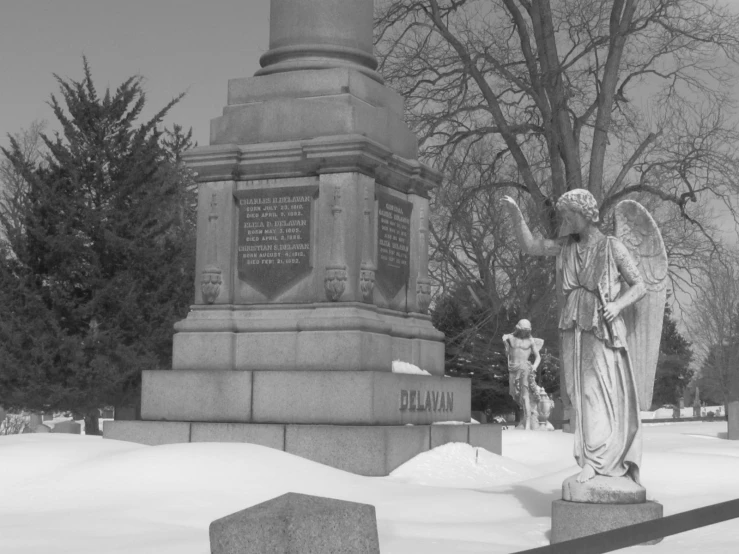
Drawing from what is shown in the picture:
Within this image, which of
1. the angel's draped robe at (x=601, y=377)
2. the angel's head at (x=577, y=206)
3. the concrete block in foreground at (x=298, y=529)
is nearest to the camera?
the concrete block in foreground at (x=298, y=529)

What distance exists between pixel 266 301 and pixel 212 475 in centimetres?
309

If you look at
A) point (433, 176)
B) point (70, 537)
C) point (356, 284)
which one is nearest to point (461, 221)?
point (433, 176)

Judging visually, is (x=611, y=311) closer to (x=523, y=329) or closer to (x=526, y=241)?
(x=526, y=241)

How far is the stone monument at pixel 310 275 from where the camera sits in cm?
1146

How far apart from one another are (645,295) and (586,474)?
4.53 feet

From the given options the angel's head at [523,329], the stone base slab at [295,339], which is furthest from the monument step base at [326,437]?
the angel's head at [523,329]

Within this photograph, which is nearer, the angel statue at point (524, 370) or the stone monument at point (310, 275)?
the stone monument at point (310, 275)

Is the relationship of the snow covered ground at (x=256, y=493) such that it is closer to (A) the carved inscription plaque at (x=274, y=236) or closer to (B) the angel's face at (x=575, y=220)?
(B) the angel's face at (x=575, y=220)

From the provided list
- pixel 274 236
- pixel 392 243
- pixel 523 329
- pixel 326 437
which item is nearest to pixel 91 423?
pixel 523 329

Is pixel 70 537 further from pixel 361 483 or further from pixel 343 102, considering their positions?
pixel 343 102

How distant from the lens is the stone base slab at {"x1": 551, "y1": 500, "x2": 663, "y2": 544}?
7.53 m

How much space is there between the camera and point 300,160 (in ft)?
40.1

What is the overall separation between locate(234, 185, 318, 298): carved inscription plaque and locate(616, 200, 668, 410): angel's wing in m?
4.57

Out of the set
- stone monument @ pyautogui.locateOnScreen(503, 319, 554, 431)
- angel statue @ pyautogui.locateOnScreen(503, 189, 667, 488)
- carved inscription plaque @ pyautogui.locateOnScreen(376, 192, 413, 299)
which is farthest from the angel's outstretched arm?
stone monument @ pyautogui.locateOnScreen(503, 319, 554, 431)
